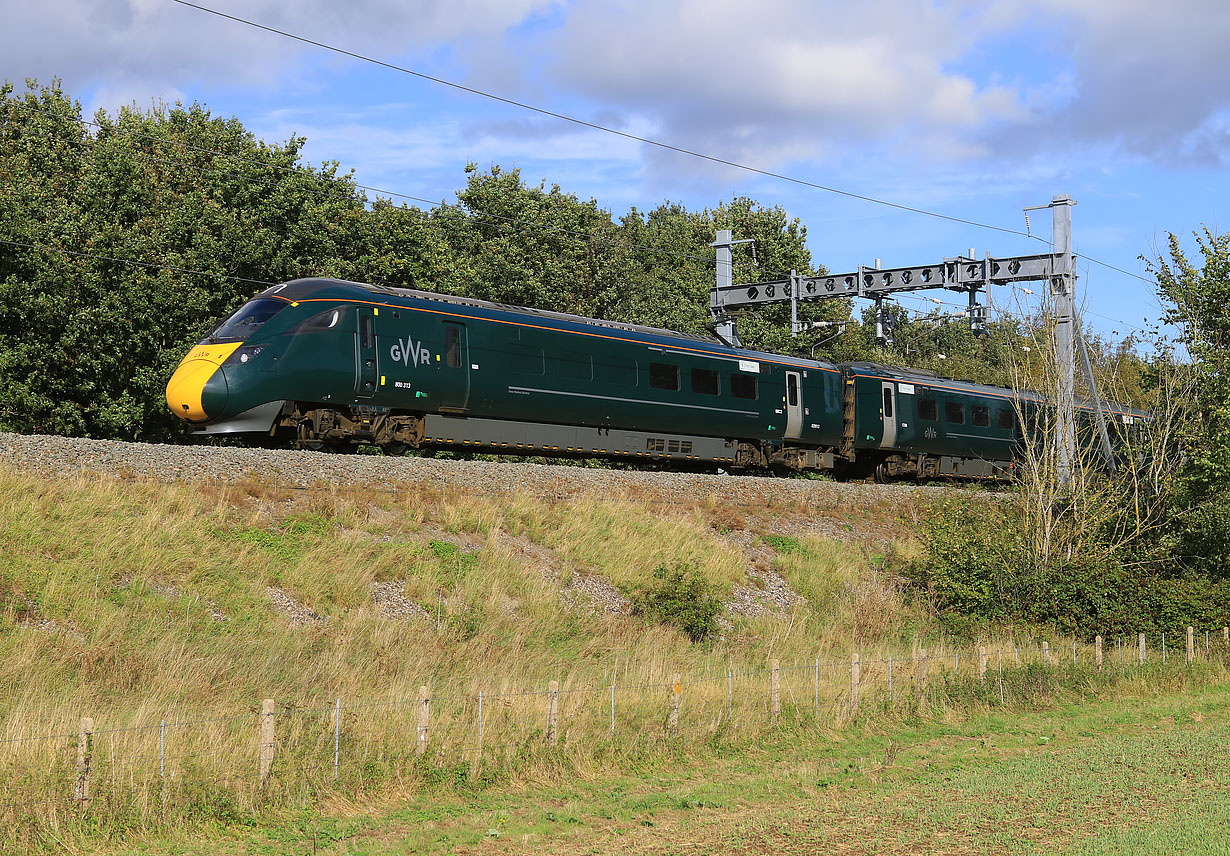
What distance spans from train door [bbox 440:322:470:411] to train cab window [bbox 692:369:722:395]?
25.8ft

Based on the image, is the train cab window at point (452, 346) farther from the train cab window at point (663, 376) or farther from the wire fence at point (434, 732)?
the wire fence at point (434, 732)

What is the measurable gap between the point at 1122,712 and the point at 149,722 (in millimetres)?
16055

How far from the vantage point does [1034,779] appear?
15188 mm

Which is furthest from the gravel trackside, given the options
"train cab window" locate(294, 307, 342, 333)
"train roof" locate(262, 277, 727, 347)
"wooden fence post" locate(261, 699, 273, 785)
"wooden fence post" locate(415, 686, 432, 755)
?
"wooden fence post" locate(261, 699, 273, 785)

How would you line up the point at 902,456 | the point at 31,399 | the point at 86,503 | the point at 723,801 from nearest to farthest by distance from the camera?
the point at 723,801 → the point at 86,503 → the point at 31,399 → the point at 902,456

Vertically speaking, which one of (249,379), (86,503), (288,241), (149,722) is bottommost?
(149,722)

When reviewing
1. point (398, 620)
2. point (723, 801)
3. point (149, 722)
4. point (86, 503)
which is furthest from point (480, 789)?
point (86, 503)

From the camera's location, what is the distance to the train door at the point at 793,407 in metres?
35.9

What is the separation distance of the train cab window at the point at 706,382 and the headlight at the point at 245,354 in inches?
501

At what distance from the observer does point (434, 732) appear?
1503 cm

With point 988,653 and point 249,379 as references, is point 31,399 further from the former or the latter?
point 988,653

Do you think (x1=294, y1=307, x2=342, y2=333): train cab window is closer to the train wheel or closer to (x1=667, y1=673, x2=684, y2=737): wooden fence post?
the train wheel

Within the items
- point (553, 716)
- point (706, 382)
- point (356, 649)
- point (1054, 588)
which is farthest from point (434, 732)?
point (706, 382)

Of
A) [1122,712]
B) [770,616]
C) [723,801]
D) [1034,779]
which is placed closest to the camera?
[723,801]
